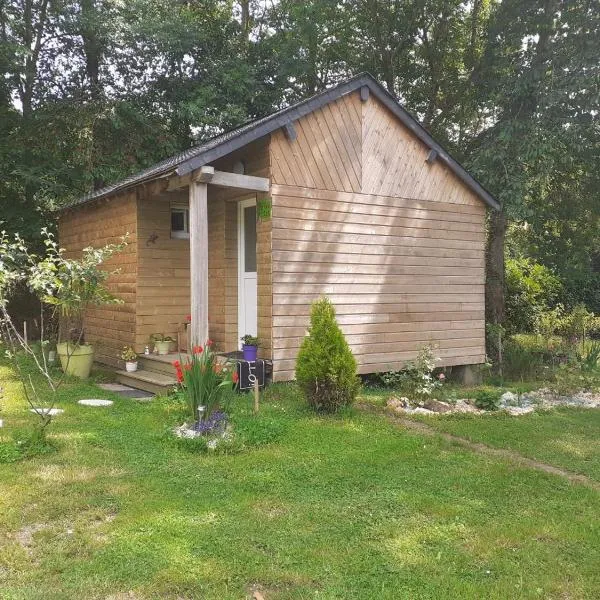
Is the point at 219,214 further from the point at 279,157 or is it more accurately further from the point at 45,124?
the point at 45,124

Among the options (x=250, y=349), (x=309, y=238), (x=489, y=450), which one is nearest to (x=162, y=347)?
(x=250, y=349)

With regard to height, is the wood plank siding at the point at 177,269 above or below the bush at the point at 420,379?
above

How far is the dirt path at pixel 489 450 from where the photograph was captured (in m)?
4.64

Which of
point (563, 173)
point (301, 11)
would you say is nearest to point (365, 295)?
point (563, 173)

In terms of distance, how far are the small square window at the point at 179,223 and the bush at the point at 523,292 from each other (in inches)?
376

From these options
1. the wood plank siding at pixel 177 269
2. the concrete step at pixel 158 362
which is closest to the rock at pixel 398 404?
the wood plank siding at pixel 177 269

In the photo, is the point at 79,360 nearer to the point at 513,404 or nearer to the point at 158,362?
the point at 158,362

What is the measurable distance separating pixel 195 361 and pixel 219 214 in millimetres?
4036

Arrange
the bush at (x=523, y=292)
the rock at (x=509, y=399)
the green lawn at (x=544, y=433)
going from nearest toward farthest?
1. the green lawn at (x=544, y=433)
2. the rock at (x=509, y=399)
3. the bush at (x=523, y=292)

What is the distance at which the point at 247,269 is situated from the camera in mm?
8680

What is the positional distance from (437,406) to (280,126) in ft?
14.0

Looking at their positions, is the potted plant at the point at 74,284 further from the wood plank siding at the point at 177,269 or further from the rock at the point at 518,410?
the rock at the point at 518,410

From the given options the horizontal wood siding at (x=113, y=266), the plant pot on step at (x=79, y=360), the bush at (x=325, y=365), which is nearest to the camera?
the bush at (x=325, y=365)

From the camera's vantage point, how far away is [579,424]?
670 cm
